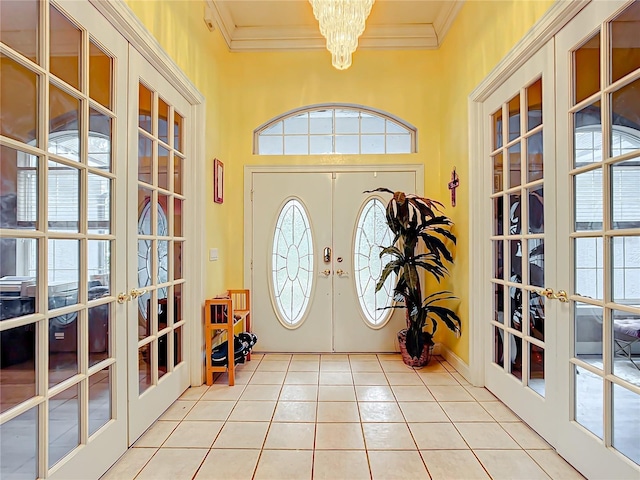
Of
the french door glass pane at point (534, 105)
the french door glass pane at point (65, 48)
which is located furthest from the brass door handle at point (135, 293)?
the french door glass pane at point (534, 105)

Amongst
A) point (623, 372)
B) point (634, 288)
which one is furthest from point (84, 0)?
point (623, 372)

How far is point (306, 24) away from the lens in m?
3.58

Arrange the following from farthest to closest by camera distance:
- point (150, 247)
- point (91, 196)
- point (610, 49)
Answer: point (150, 247), point (91, 196), point (610, 49)

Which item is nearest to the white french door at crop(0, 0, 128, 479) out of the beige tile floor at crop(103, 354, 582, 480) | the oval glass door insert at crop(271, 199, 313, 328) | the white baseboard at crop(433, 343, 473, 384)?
the beige tile floor at crop(103, 354, 582, 480)

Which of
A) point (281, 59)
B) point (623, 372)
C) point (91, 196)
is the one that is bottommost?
point (623, 372)

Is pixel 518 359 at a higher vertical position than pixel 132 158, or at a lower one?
lower

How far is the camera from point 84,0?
1.64 metres

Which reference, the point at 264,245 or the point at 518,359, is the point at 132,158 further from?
the point at 518,359

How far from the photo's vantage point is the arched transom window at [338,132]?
3850 mm

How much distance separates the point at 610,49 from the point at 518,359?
1792 mm

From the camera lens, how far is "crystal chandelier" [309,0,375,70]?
2301 millimetres

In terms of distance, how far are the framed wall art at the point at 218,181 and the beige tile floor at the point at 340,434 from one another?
62.0 inches

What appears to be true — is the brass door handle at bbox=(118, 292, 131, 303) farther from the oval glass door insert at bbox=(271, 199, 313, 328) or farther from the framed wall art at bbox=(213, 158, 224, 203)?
the oval glass door insert at bbox=(271, 199, 313, 328)

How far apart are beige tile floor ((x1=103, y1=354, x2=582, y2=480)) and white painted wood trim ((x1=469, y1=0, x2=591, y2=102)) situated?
2.24 meters
